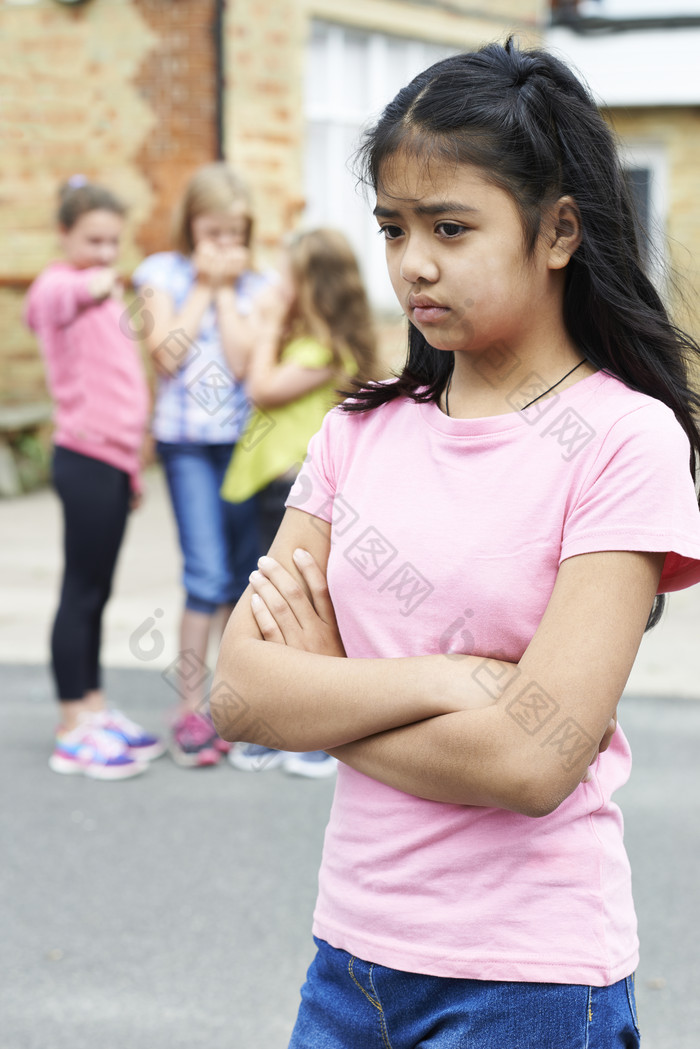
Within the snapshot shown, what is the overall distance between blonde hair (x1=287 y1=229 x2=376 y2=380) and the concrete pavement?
5.31 ft

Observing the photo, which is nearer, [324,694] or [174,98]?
[324,694]

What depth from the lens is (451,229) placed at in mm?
1397

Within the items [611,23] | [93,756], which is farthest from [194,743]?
[611,23]

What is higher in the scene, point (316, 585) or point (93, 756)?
point (316, 585)

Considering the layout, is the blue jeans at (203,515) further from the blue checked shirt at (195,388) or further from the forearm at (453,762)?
the forearm at (453,762)

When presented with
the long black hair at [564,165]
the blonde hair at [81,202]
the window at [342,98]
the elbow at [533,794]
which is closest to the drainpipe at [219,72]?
the window at [342,98]

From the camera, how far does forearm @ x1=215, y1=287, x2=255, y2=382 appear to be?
4512 millimetres

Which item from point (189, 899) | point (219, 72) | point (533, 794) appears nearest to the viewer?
point (533, 794)

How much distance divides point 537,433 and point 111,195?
3.45 m

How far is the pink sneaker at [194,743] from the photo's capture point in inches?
178

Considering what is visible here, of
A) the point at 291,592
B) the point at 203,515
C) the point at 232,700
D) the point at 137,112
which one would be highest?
the point at 291,592

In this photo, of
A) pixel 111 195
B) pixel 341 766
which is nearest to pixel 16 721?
pixel 111 195

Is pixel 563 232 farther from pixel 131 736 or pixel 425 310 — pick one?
pixel 131 736

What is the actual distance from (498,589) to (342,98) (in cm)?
1167
